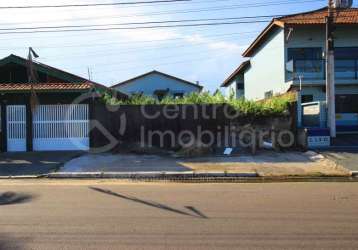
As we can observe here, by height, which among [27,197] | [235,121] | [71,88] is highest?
[71,88]

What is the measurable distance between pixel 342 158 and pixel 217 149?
4.67 m

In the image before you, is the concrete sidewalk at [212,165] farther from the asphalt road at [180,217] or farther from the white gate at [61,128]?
the asphalt road at [180,217]

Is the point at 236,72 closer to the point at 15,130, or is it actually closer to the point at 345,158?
the point at 15,130

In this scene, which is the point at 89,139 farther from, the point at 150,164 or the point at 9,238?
the point at 9,238

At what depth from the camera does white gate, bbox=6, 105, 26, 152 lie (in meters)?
20.8

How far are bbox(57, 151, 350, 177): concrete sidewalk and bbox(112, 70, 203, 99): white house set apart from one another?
116 ft

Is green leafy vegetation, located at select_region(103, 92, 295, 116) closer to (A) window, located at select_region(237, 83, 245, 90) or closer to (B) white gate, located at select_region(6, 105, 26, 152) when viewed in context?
(B) white gate, located at select_region(6, 105, 26, 152)

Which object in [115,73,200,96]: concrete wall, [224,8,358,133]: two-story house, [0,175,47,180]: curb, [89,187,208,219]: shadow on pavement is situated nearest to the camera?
[89,187,208,219]: shadow on pavement

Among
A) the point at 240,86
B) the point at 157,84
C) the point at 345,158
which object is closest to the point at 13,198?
the point at 345,158

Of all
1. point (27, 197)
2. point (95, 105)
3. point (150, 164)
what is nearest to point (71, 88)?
point (95, 105)

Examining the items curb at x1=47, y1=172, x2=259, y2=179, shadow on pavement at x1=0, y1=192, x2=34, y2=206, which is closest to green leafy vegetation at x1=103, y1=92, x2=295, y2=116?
curb at x1=47, y1=172, x2=259, y2=179

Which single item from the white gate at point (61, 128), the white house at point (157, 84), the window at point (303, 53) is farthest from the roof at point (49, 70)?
the white house at point (157, 84)

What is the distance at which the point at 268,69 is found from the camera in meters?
36.2

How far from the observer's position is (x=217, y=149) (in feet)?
65.0
